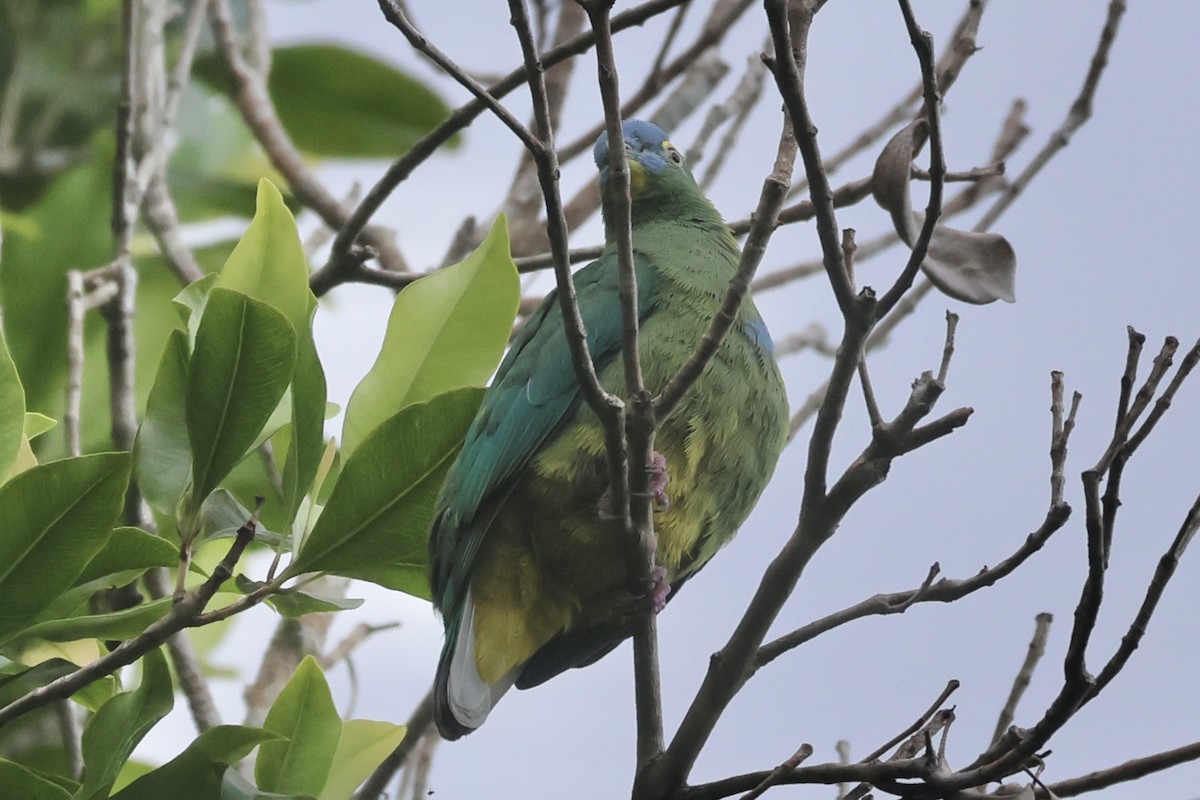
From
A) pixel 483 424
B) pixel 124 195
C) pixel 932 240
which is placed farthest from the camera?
pixel 124 195

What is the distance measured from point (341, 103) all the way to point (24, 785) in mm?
3267

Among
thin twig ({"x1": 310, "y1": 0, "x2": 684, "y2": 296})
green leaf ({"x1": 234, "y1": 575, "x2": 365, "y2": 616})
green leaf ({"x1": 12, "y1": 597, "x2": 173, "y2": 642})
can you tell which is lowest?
green leaf ({"x1": 12, "y1": 597, "x2": 173, "y2": 642})

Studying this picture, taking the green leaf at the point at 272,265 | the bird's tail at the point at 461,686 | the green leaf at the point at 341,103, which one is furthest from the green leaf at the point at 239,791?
the green leaf at the point at 341,103

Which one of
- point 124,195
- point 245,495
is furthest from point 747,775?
point 124,195

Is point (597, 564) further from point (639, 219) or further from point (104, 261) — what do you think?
point (104, 261)

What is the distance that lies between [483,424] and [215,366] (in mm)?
587

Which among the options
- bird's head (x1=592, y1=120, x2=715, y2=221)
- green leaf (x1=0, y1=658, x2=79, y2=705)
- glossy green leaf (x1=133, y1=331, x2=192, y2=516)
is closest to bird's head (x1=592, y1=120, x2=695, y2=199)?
bird's head (x1=592, y1=120, x2=715, y2=221)

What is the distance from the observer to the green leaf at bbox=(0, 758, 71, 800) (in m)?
1.90

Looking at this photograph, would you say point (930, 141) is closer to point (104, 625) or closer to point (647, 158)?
point (104, 625)

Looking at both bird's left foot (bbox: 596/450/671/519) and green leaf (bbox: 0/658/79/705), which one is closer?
green leaf (bbox: 0/658/79/705)

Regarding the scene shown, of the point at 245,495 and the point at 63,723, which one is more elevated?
the point at 245,495

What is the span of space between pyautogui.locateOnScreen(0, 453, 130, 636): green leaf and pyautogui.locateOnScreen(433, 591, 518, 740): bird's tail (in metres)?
0.67

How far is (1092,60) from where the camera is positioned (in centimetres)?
291

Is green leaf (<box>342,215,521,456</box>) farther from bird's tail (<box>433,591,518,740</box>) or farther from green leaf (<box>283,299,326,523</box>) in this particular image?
bird's tail (<box>433,591,518,740</box>)
